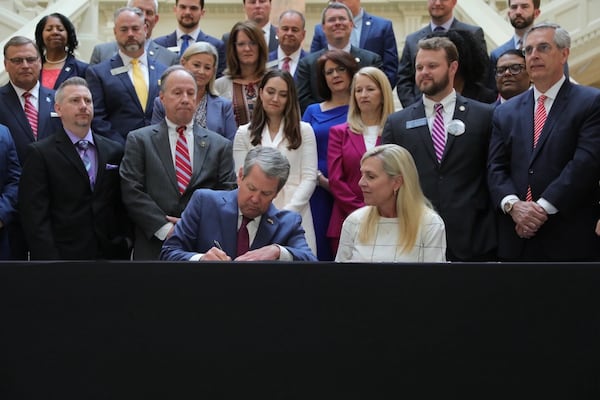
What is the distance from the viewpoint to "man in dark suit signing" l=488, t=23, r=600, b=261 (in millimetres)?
4680

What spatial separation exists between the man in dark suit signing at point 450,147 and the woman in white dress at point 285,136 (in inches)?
18.3

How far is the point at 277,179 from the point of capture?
426 cm

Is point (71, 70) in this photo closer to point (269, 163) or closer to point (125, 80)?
point (125, 80)

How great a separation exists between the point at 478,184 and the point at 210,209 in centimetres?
153

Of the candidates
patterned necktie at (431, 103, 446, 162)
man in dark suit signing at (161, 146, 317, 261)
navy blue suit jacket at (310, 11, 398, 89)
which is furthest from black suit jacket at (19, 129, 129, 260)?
navy blue suit jacket at (310, 11, 398, 89)

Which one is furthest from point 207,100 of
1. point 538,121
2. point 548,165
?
point 548,165

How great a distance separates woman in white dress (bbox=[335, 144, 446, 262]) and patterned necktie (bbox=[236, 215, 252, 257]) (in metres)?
0.51

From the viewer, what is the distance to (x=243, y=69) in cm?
614

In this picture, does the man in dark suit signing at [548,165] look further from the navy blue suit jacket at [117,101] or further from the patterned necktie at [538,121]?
the navy blue suit jacket at [117,101]

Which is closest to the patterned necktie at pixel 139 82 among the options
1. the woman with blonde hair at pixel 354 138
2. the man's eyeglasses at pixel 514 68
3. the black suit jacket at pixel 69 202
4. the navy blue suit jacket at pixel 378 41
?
the black suit jacket at pixel 69 202

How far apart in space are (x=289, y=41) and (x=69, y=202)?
2.01 meters
